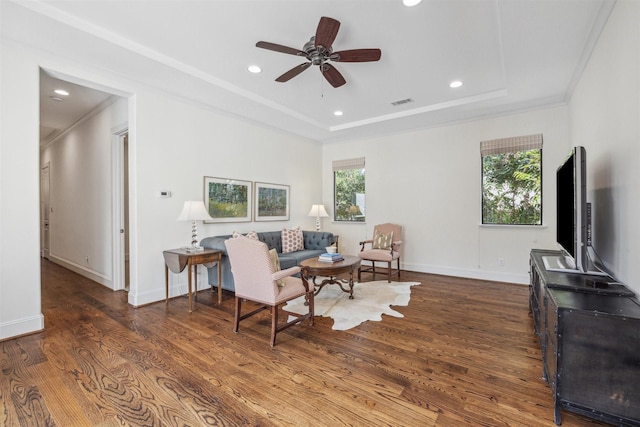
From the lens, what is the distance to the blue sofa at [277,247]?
13.2 ft

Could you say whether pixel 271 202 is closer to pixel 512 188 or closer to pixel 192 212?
pixel 192 212

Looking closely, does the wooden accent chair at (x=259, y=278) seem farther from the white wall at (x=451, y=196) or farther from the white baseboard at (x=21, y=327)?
the white wall at (x=451, y=196)

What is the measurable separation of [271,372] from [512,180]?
4705 millimetres

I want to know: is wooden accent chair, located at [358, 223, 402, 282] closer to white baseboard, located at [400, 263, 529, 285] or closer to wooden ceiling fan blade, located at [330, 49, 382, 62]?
white baseboard, located at [400, 263, 529, 285]

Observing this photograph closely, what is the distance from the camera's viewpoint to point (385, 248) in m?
5.11

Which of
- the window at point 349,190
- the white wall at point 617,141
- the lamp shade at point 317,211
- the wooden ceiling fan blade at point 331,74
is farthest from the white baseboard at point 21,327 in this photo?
the window at point 349,190

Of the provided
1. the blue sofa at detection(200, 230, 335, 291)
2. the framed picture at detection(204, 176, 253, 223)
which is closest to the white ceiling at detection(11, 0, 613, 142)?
the framed picture at detection(204, 176, 253, 223)

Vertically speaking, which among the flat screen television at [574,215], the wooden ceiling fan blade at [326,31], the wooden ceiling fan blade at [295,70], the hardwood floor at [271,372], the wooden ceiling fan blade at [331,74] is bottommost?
the hardwood floor at [271,372]

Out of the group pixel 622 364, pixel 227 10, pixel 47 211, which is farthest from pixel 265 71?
pixel 47 211

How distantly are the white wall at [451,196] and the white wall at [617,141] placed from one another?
1.59m

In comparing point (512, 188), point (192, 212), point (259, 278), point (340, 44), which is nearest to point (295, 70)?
point (340, 44)

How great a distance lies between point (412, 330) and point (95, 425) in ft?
8.36

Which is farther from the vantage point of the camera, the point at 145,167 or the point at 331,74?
the point at 145,167

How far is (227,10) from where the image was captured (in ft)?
7.91
